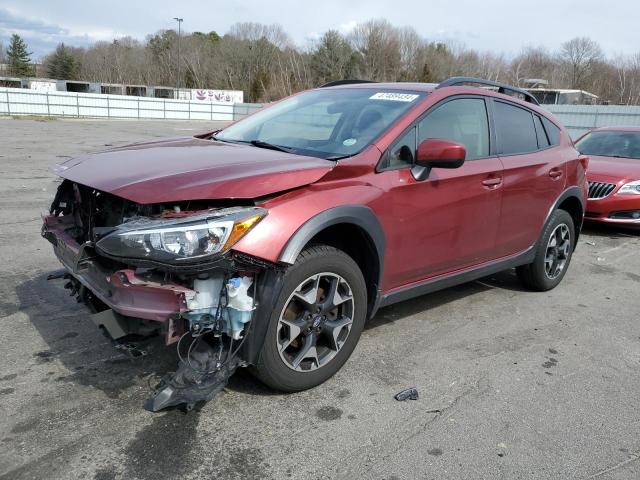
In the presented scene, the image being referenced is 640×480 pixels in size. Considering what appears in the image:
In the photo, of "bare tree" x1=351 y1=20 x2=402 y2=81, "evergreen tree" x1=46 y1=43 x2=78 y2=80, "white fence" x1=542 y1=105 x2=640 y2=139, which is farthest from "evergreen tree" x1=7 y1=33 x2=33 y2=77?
"white fence" x1=542 y1=105 x2=640 y2=139

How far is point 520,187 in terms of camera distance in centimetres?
455

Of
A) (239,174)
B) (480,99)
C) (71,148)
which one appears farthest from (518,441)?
(71,148)

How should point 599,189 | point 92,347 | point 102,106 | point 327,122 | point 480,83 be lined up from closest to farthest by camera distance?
1. point 92,347
2. point 327,122
3. point 480,83
4. point 599,189
5. point 102,106

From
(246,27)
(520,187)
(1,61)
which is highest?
(246,27)

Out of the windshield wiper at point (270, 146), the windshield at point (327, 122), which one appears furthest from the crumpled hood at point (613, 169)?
the windshield wiper at point (270, 146)

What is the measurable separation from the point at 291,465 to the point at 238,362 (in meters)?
0.58

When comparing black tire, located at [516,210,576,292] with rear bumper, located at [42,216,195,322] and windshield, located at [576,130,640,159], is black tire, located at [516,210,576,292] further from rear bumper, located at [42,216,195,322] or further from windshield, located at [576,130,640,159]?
windshield, located at [576,130,640,159]

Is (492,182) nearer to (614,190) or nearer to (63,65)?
(614,190)

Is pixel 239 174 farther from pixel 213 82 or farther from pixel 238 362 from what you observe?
pixel 213 82

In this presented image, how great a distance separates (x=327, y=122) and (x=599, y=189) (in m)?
5.77

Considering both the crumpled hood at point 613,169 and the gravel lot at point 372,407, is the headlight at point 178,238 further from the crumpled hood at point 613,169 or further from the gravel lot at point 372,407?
the crumpled hood at point 613,169

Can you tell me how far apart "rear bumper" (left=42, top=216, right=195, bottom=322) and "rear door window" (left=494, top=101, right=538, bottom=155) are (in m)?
2.93

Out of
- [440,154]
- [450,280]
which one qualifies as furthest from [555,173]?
[440,154]

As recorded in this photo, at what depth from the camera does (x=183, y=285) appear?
2717mm
